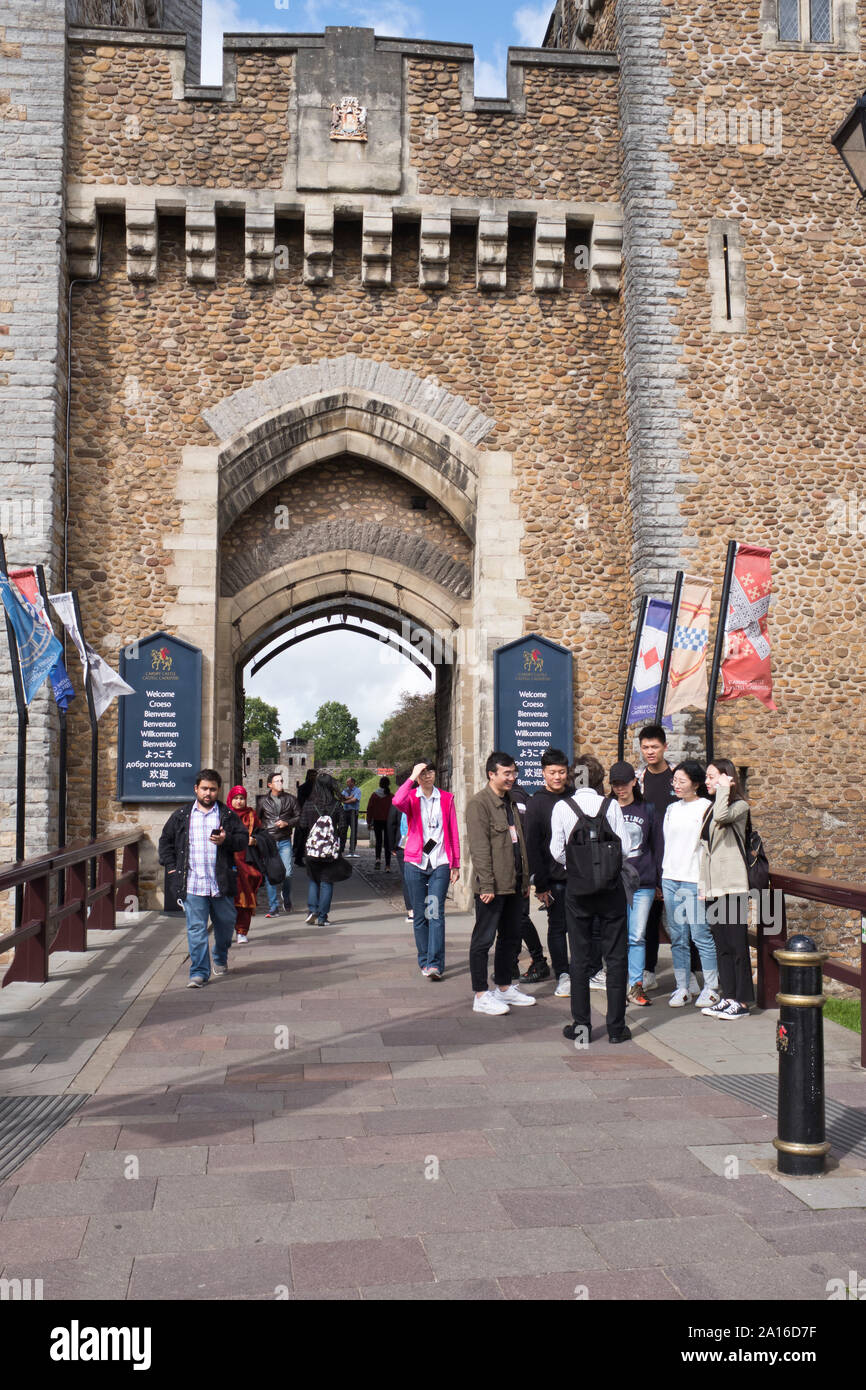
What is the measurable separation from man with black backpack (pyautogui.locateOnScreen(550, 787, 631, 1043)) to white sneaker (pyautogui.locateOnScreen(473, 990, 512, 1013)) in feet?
1.87

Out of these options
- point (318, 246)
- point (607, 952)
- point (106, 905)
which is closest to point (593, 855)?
point (607, 952)

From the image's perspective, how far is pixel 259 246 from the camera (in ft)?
38.8

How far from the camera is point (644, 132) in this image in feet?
39.0

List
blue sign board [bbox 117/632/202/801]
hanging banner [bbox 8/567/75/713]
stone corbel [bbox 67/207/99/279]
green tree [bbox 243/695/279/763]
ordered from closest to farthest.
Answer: hanging banner [bbox 8/567/75/713], blue sign board [bbox 117/632/202/801], stone corbel [bbox 67/207/99/279], green tree [bbox 243/695/279/763]

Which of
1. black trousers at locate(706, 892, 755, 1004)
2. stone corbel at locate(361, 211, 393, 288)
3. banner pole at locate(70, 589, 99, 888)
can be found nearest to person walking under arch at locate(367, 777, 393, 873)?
banner pole at locate(70, 589, 99, 888)

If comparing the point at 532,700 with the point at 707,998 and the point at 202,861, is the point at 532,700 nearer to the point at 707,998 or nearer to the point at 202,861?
the point at 202,861

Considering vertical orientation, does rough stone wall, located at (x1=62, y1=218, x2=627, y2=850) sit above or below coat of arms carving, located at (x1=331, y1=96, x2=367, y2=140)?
below

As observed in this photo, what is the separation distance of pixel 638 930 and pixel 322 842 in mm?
3601

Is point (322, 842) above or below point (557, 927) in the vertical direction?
above

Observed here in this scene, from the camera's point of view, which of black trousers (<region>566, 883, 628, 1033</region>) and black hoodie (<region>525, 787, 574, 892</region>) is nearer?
black trousers (<region>566, 883, 628, 1033</region>)

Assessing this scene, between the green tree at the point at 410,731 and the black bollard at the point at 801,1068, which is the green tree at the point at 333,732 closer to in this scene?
the green tree at the point at 410,731

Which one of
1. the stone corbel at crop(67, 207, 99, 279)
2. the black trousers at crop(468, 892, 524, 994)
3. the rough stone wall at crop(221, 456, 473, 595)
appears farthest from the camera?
the rough stone wall at crop(221, 456, 473, 595)

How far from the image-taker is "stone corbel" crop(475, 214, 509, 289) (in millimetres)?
11961

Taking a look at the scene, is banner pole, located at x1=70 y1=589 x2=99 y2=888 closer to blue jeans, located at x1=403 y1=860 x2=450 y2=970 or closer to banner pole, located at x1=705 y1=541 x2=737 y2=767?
blue jeans, located at x1=403 y1=860 x2=450 y2=970
